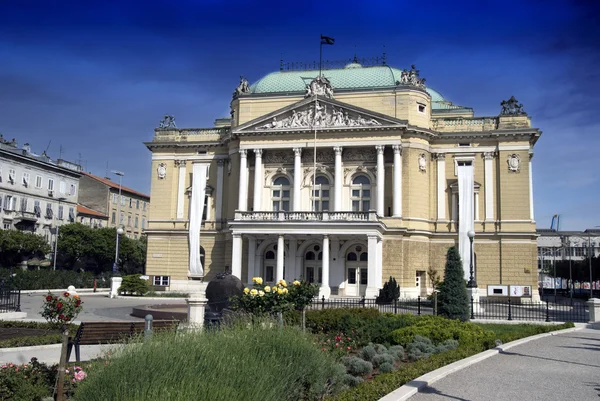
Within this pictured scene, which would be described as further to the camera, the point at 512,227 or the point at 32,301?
the point at 512,227

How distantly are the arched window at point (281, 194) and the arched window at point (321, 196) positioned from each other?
250 cm

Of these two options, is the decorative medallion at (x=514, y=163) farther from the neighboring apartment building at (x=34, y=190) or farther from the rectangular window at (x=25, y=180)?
the rectangular window at (x=25, y=180)

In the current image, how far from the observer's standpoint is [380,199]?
49.3 m

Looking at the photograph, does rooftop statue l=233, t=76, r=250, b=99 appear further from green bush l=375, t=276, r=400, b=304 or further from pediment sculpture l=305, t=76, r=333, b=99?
green bush l=375, t=276, r=400, b=304

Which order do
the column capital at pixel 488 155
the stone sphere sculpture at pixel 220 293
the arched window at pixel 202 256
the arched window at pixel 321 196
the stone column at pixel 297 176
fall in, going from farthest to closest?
the arched window at pixel 202 256, the arched window at pixel 321 196, the column capital at pixel 488 155, the stone column at pixel 297 176, the stone sphere sculpture at pixel 220 293

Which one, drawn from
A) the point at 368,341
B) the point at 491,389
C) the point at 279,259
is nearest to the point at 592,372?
the point at 491,389

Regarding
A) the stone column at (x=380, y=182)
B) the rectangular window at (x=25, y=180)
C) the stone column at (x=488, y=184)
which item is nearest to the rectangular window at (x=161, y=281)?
the stone column at (x=380, y=182)

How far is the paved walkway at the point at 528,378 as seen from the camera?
38.3ft

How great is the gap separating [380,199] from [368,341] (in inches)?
1249

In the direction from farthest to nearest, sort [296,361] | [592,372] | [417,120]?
1. [417,120]
2. [592,372]
3. [296,361]

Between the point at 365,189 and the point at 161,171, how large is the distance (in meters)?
20.1

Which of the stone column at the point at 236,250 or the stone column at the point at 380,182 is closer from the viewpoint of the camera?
the stone column at the point at 236,250

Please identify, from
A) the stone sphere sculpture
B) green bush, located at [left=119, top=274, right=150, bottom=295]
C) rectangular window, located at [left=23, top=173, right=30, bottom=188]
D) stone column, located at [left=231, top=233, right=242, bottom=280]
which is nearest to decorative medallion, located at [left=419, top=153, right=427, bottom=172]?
stone column, located at [left=231, top=233, right=242, bottom=280]

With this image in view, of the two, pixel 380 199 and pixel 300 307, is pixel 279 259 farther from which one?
pixel 300 307
